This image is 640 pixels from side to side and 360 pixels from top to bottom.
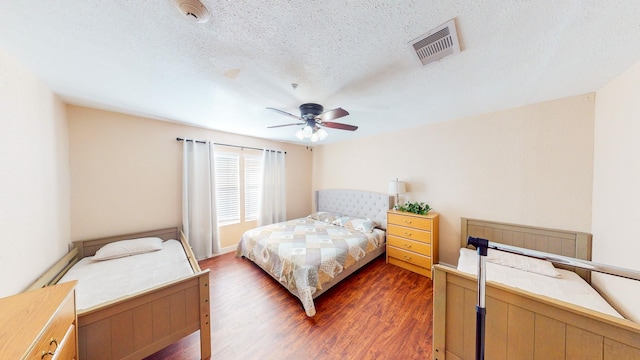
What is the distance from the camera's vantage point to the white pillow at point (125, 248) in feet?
7.04

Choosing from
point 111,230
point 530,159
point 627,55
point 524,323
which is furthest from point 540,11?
point 111,230

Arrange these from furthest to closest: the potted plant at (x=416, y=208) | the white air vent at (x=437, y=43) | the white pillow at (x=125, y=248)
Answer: the potted plant at (x=416, y=208)
the white pillow at (x=125, y=248)
the white air vent at (x=437, y=43)

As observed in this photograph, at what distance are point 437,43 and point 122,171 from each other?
3770mm

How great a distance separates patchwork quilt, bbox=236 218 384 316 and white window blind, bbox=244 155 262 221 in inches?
30.5

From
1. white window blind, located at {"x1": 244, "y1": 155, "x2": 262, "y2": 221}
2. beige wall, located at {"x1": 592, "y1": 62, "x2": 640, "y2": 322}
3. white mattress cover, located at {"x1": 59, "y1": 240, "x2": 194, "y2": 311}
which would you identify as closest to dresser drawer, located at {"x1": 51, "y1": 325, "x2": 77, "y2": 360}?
white mattress cover, located at {"x1": 59, "y1": 240, "x2": 194, "y2": 311}

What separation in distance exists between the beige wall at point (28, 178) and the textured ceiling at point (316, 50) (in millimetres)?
208

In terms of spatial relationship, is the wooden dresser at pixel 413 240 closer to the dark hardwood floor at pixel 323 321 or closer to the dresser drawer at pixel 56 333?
the dark hardwood floor at pixel 323 321

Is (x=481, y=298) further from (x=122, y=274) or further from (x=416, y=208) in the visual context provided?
(x=122, y=274)

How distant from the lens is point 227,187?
11.8 ft

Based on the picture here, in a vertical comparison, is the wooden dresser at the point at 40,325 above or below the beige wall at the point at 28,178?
below

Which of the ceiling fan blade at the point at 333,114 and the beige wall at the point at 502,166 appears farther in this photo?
the beige wall at the point at 502,166

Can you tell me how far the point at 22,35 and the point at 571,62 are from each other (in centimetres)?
370

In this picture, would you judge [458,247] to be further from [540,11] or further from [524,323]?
[540,11]

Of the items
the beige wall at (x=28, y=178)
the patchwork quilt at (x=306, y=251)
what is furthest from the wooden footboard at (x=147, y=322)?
the patchwork quilt at (x=306, y=251)
